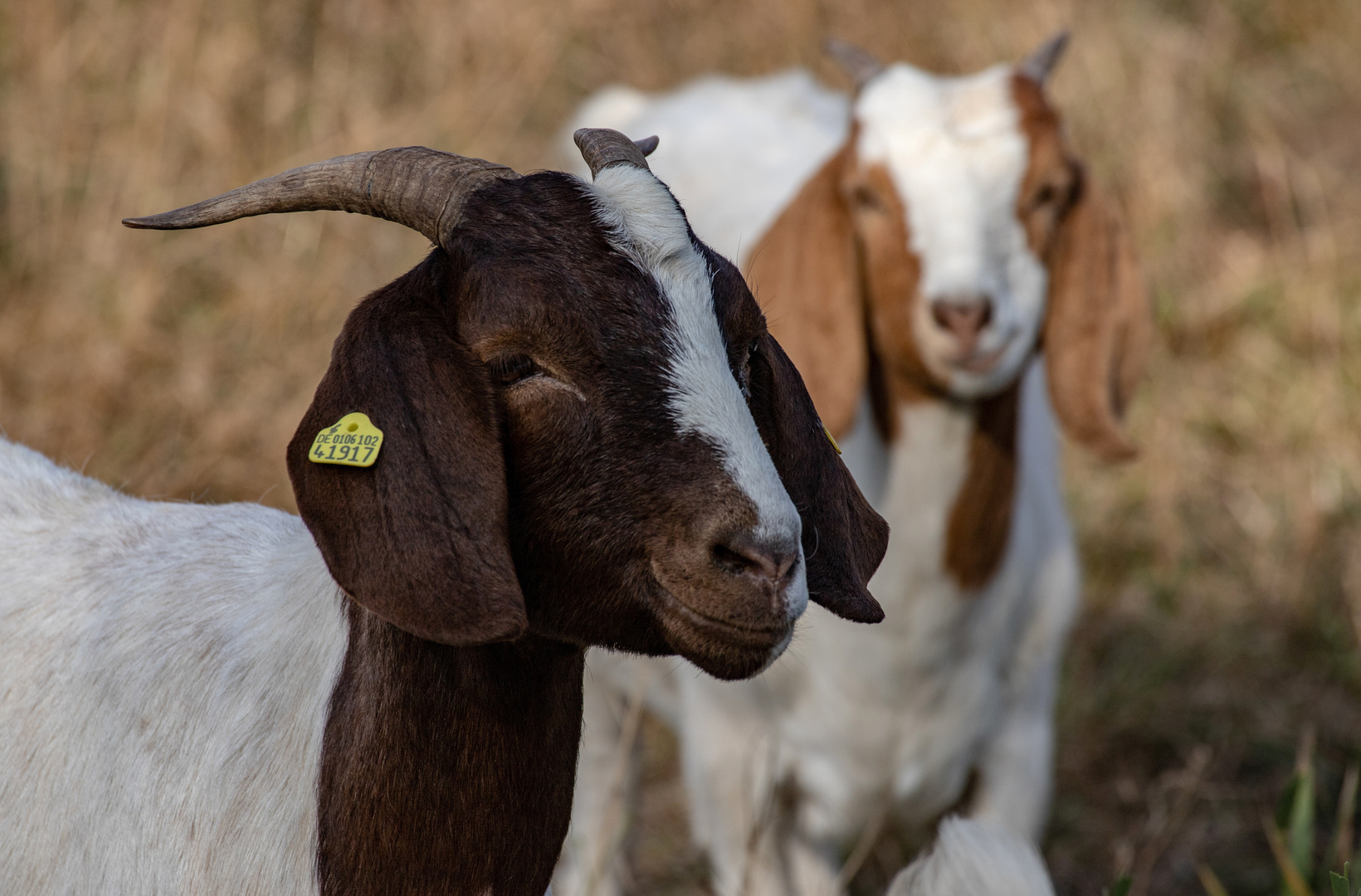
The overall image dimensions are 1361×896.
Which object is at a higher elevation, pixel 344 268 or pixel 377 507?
pixel 344 268

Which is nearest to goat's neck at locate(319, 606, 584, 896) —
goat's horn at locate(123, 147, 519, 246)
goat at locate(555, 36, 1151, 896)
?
goat's horn at locate(123, 147, 519, 246)

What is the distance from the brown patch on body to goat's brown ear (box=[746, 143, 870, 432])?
0.35 meters

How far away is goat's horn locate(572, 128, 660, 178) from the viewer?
2.00 m

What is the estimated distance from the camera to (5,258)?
19.6ft

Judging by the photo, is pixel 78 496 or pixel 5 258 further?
pixel 5 258

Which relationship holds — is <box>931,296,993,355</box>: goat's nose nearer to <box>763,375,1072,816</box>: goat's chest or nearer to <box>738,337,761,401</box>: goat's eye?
<box>763,375,1072,816</box>: goat's chest

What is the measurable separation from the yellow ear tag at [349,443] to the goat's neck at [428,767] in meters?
0.32

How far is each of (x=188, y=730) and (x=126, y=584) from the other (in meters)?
0.29

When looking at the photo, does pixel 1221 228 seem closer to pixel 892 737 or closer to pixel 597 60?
pixel 597 60

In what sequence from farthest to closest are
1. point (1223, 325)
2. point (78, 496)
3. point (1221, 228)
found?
point (1221, 228), point (1223, 325), point (78, 496)

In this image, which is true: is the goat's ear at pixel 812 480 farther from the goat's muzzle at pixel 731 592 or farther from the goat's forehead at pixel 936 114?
the goat's forehead at pixel 936 114

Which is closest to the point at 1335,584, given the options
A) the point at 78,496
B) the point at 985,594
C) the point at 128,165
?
the point at 985,594

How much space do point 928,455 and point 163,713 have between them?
2.30m

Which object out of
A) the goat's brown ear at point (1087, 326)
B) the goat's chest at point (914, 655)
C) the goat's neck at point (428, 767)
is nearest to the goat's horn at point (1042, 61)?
the goat's brown ear at point (1087, 326)
